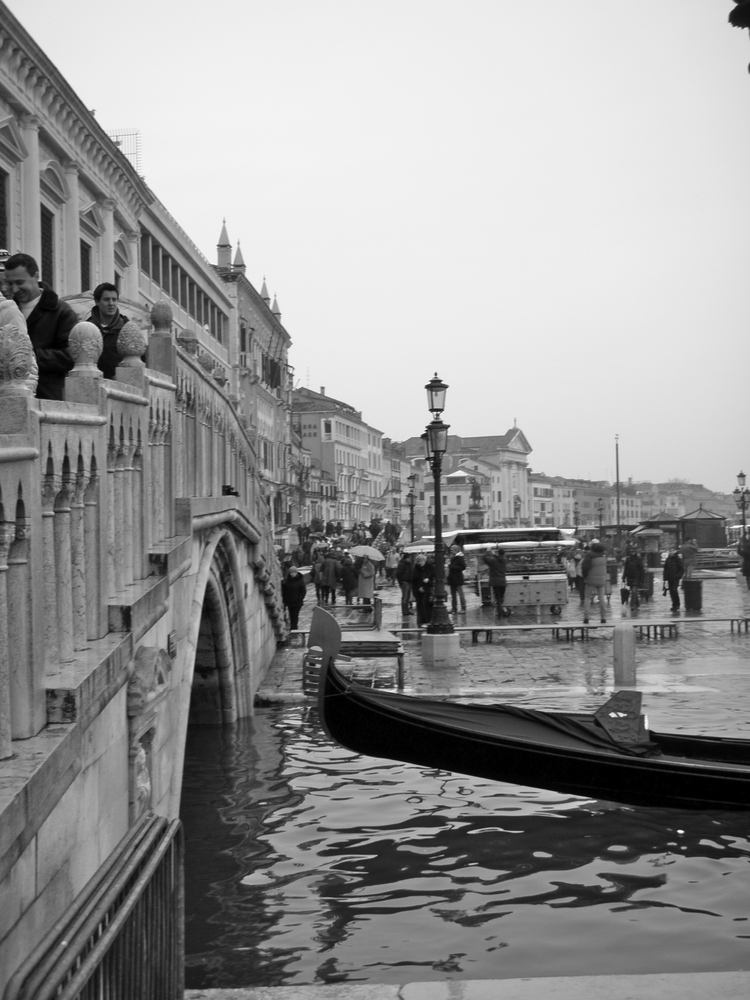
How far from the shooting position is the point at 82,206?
68.1 ft

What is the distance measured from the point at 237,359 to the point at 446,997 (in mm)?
40358

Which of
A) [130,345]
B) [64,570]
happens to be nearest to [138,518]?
[130,345]

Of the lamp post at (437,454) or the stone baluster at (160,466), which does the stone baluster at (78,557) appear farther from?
the lamp post at (437,454)

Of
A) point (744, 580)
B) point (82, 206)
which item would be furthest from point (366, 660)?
point (744, 580)

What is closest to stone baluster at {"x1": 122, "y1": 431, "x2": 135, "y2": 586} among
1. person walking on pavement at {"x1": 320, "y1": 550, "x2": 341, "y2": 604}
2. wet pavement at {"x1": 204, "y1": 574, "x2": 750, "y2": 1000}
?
wet pavement at {"x1": 204, "y1": 574, "x2": 750, "y2": 1000}

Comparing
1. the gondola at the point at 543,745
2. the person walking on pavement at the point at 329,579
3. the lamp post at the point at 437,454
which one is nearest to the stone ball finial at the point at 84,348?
the gondola at the point at 543,745

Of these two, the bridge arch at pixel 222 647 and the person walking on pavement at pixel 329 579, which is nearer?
the bridge arch at pixel 222 647

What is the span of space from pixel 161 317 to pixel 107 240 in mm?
16762

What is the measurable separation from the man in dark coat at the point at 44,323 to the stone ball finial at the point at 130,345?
56cm

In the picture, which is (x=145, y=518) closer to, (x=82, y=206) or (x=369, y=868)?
(x=369, y=868)

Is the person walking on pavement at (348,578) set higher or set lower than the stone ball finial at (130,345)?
lower

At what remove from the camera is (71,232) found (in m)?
19.8

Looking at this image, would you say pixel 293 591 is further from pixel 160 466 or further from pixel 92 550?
pixel 92 550

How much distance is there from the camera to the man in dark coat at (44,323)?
15.1 ft
